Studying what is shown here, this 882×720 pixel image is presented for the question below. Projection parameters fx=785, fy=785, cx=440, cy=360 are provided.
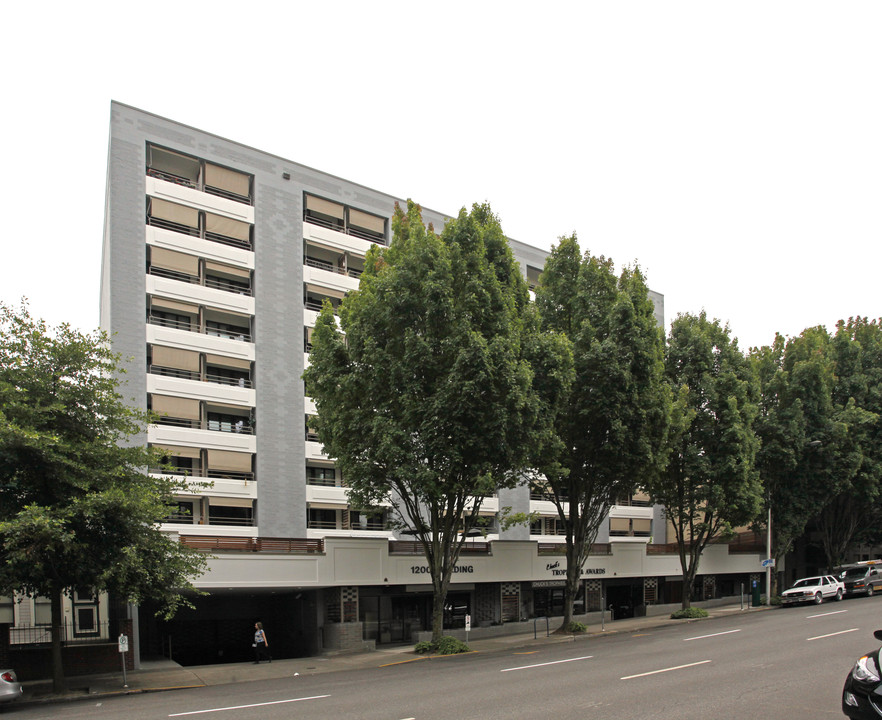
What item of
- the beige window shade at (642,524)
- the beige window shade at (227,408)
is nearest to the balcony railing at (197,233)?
the beige window shade at (227,408)

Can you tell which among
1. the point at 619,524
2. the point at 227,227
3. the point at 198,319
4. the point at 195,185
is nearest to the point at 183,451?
the point at 198,319

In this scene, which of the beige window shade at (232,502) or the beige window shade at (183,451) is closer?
the beige window shade at (183,451)

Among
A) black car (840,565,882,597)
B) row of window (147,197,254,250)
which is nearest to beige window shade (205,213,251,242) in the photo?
row of window (147,197,254,250)

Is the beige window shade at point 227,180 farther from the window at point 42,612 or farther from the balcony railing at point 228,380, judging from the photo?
the window at point 42,612

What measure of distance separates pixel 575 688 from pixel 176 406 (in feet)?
75.7

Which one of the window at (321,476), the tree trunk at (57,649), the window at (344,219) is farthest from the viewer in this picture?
the window at (344,219)

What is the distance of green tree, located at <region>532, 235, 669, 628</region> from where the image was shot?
28312 mm

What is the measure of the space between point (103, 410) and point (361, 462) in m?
7.96

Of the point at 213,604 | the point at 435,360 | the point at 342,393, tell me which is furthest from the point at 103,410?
the point at 213,604

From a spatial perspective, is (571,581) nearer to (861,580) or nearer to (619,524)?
(619,524)

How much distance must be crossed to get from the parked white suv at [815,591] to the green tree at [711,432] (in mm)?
6316

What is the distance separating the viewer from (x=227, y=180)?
118 feet

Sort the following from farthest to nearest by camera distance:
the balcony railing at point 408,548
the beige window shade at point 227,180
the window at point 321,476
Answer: the window at point 321,476, the beige window shade at point 227,180, the balcony railing at point 408,548

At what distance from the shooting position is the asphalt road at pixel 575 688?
41.4 ft
